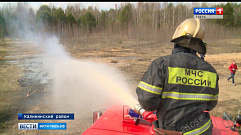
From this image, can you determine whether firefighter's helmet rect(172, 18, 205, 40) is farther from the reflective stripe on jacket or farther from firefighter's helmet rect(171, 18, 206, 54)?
the reflective stripe on jacket

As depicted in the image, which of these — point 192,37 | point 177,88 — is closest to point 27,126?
point 177,88

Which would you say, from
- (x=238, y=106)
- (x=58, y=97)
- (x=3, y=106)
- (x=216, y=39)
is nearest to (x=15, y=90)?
(x=3, y=106)

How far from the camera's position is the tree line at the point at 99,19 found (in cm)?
1564

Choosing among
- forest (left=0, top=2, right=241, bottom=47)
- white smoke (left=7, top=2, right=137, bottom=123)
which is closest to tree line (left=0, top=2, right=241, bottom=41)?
forest (left=0, top=2, right=241, bottom=47)

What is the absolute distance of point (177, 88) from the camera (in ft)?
5.78

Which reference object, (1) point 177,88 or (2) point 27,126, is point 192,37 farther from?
(2) point 27,126

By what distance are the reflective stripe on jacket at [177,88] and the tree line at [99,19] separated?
44.7 ft

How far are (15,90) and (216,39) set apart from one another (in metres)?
28.7

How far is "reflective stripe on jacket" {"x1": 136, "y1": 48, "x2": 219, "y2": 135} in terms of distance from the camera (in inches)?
68.3

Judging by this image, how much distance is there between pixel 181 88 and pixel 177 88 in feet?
0.13

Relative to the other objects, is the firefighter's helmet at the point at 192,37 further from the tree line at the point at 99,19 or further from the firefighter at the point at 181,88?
the tree line at the point at 99,19

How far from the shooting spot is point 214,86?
194cm

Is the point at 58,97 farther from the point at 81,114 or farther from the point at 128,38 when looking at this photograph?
the point at 128,38

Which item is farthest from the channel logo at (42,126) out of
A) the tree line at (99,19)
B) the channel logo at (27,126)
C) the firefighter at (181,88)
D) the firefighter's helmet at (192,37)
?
the tree line at (99,19)
